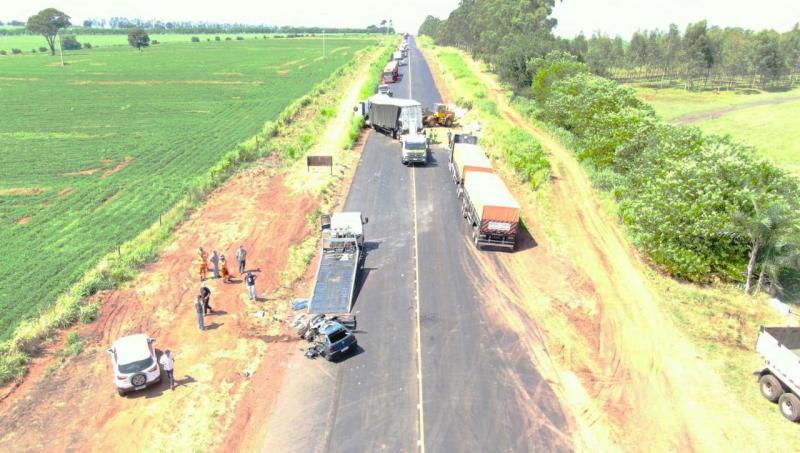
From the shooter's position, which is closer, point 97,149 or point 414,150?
point 414,150

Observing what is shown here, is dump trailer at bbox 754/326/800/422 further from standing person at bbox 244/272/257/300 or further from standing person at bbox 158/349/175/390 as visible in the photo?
standing person at bbox 158/349/175/390

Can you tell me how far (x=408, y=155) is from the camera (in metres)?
47.3

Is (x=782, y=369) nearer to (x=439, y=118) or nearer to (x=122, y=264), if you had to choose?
(x=122, y=264)

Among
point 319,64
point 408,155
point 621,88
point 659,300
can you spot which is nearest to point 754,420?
point 659,300

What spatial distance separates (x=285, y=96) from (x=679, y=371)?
3283 inches

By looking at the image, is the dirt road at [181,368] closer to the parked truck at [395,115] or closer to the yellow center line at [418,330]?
the yellow center line at [418,330]

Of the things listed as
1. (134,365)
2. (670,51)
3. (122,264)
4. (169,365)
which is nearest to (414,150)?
(122,264)

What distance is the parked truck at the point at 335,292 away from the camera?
73.8 feet

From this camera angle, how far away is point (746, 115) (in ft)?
274

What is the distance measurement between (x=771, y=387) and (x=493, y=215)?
16179 millimetres

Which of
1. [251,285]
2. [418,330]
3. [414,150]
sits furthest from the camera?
[414,150]

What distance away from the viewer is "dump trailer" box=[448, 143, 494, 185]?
3853 cm

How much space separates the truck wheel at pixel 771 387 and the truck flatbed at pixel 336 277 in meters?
18.6

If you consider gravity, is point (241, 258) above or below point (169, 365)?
above
